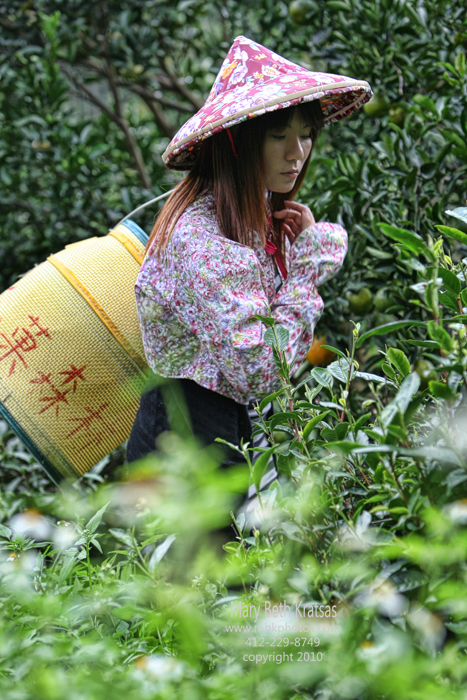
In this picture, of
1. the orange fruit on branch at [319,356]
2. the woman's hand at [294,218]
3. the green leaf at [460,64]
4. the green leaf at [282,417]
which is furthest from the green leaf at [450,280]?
the green leaf at [460,64]

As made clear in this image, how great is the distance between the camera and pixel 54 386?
1.41 meters

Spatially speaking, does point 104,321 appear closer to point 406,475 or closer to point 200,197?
point 200,197

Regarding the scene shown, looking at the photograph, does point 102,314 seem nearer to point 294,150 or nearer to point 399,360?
point 294,150

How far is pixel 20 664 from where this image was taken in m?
0.53

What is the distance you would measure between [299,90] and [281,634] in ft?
3.10

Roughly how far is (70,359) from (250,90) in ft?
2.18

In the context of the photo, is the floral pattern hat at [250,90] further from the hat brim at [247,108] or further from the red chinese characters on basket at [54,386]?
the red chinese characters on basket at [54,386]

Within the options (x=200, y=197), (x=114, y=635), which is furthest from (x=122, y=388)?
(x=114, y=635)

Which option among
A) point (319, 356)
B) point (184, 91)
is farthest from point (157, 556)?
point (184, 91)

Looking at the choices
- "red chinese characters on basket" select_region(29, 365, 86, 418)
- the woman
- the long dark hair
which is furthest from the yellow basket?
the long dark hair

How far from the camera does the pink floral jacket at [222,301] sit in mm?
1146

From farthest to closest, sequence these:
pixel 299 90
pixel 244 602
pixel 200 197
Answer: pixel 200 197, pixel 299 90, pixel 244 602

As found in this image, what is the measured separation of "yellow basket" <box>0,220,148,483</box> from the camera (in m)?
1.41

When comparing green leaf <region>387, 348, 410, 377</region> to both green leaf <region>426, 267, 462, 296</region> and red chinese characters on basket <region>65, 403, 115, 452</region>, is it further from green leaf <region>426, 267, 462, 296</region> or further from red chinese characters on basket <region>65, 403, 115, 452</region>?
red chinese characters on basket <region>65, 403, 115, 452</region>
